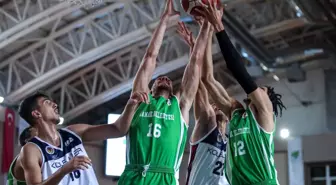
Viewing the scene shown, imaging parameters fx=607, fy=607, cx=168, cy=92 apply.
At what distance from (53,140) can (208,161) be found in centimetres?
176

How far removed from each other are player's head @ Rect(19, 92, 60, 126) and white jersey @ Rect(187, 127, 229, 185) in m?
1.66

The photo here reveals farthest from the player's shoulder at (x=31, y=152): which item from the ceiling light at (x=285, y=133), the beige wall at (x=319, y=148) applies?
the ceiling light at (x=285, y=133)

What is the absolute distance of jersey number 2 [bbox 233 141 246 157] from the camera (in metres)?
5.19

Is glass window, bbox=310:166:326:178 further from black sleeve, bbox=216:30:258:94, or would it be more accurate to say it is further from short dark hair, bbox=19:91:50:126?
short dark hair, bbox=19:91:50:126

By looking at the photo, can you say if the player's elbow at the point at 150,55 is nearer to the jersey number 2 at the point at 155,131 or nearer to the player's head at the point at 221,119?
the jersey number 2 at the point at 155,131

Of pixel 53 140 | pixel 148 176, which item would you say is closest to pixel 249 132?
pixel 148 176

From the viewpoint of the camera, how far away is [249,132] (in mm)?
5219

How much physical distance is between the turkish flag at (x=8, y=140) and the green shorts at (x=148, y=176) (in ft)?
35.0

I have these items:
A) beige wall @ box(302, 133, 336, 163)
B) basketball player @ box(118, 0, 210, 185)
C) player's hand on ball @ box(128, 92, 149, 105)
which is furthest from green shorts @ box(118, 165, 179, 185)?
beige wall @ box(302, 133, 336, 163)

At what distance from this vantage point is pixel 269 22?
15.7 m

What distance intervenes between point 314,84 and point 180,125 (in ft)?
42.2

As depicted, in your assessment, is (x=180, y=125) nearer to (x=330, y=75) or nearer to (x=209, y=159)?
(x=209, y=159)

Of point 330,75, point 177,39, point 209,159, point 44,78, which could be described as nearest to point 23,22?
point 44,78

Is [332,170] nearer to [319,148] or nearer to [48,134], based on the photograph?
[319,148]
